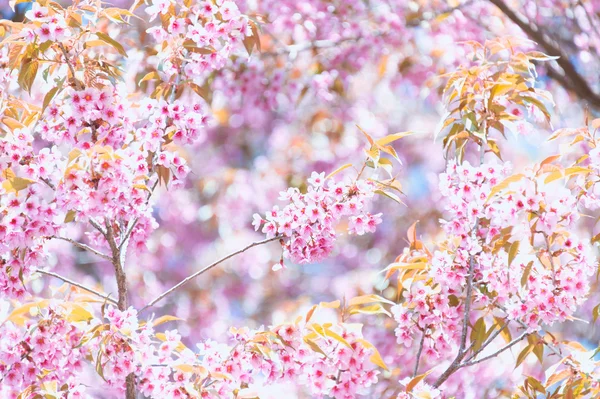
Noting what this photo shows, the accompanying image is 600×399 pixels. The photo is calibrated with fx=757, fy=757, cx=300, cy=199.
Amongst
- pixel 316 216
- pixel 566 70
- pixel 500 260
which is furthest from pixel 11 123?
pixel 566 70

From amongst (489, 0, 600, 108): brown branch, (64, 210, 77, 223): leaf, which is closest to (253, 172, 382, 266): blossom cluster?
(64, 210, 77, 223): leaf

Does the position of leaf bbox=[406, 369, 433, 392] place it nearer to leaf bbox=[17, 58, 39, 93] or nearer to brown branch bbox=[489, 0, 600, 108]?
leaf bbox=[17, 58, 39, 93]

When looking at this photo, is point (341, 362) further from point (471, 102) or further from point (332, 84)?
point (332, 84)

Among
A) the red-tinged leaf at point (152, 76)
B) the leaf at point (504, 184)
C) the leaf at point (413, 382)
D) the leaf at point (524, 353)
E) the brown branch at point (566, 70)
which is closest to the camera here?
the leaf at point (504, 184)

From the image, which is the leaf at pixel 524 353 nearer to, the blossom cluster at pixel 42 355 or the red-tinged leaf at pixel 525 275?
the red-tinged leaf at pixel 525 275

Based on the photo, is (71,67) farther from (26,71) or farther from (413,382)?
(413,382)

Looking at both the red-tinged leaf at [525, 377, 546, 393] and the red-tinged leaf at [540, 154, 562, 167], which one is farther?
the red-tinged leaf at [525, 377, 546, 393]

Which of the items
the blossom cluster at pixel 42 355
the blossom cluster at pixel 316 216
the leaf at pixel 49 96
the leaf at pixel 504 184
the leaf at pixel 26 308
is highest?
the leaf at pixel 504 184

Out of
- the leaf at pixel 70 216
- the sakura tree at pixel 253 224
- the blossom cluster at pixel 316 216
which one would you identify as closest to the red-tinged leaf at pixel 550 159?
the sakura tree at pixel 253 224

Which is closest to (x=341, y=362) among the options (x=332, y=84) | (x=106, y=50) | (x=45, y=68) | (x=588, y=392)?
(x=588, y=392)
